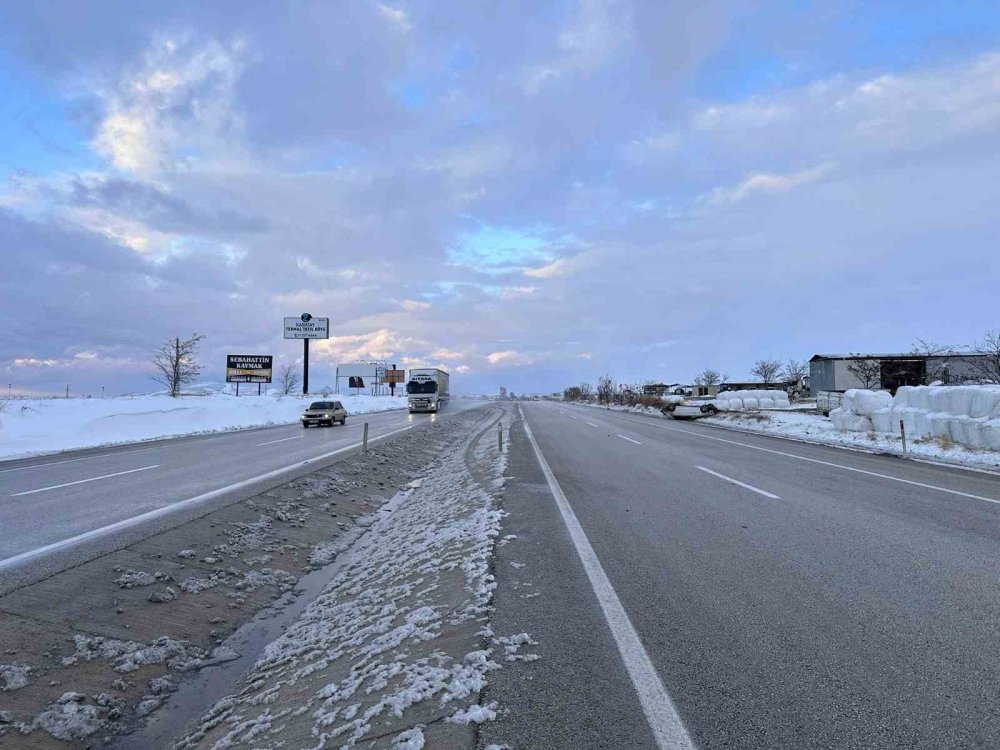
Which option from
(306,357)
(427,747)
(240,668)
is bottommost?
(240,668)

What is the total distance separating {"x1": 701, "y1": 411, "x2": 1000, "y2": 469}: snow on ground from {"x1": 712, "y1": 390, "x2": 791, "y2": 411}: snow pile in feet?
65.8

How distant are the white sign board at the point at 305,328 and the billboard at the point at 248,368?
23.2 ft

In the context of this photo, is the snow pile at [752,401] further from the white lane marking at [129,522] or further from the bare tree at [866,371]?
the white lane marking at [129,522]

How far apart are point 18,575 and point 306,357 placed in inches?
2460

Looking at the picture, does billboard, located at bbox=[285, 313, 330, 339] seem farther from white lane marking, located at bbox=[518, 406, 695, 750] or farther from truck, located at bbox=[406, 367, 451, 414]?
white lane marking, located at bbox=[518, 406, 695, 750]

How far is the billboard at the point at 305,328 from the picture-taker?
6719cm

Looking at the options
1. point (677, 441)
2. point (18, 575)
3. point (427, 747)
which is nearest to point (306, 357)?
point (677, 441)

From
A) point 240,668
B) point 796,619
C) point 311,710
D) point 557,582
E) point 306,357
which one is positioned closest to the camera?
point 311,710

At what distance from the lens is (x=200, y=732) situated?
3920 millimetres

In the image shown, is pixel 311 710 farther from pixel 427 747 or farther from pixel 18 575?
pixel 18 575

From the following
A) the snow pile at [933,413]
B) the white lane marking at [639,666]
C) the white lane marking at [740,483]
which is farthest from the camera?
the snow pile at [933,413]

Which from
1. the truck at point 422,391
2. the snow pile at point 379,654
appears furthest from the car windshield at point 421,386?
the snow pile at point 379,654

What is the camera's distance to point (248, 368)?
71.2 meters

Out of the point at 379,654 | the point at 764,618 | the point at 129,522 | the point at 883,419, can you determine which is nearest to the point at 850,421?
the point at 883,419
